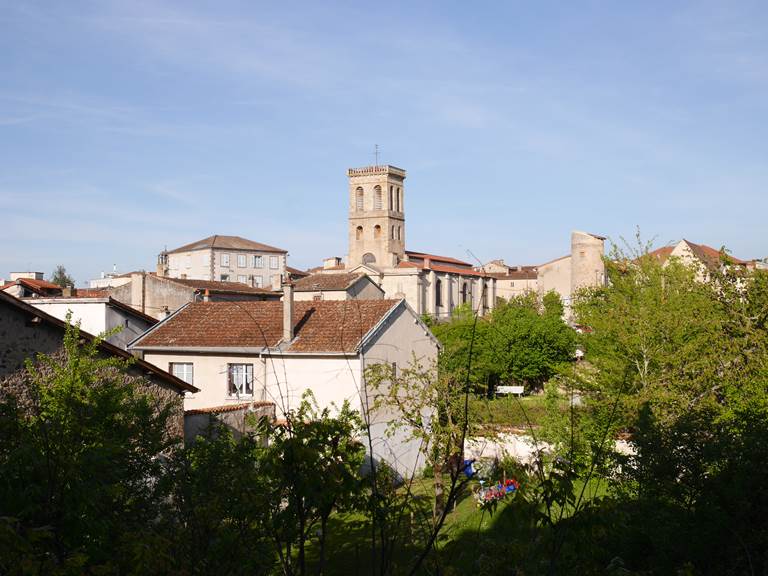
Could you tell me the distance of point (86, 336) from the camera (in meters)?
15.8

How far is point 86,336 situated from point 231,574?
1186 cm

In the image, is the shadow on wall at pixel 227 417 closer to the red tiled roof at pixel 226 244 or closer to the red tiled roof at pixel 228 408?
the red tiled roof at pixel 228 408

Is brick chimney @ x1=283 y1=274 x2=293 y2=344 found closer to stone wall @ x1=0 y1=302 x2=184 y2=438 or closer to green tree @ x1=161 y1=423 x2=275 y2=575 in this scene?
stone wall @ x1=0 y1=302 x2=184 y2=438

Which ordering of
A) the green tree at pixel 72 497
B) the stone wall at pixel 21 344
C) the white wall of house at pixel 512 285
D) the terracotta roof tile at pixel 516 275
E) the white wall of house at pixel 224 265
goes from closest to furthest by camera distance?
the green tree at pixel 72 497 < the stone wall at pixel 21 344 < the white wall of house at pixel 224 265 < the white wall of house at pixel 512 285 < the terracotta roof tile at pixel 516 275

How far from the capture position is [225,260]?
3863 inches

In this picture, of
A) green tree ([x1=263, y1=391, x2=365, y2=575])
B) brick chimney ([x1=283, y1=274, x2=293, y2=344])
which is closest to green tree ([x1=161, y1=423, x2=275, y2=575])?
green tree ([x1=263, y1=391, x2=365, y2=575])

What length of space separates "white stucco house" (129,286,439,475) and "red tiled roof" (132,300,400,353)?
35mm

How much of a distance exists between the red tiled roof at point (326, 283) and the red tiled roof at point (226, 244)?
3689cm

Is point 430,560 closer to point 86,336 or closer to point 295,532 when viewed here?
point 295,532

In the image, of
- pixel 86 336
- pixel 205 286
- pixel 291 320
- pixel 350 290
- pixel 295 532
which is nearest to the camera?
pixel 295 532

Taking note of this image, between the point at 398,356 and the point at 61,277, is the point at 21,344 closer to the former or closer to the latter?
the point at 398,356

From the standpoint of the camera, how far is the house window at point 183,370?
25688 millimetres

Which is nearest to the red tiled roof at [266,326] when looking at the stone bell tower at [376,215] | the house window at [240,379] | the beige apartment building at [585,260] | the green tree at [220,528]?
the house window at [240,379]

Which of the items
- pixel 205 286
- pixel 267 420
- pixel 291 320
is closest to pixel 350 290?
pixel 205 286
